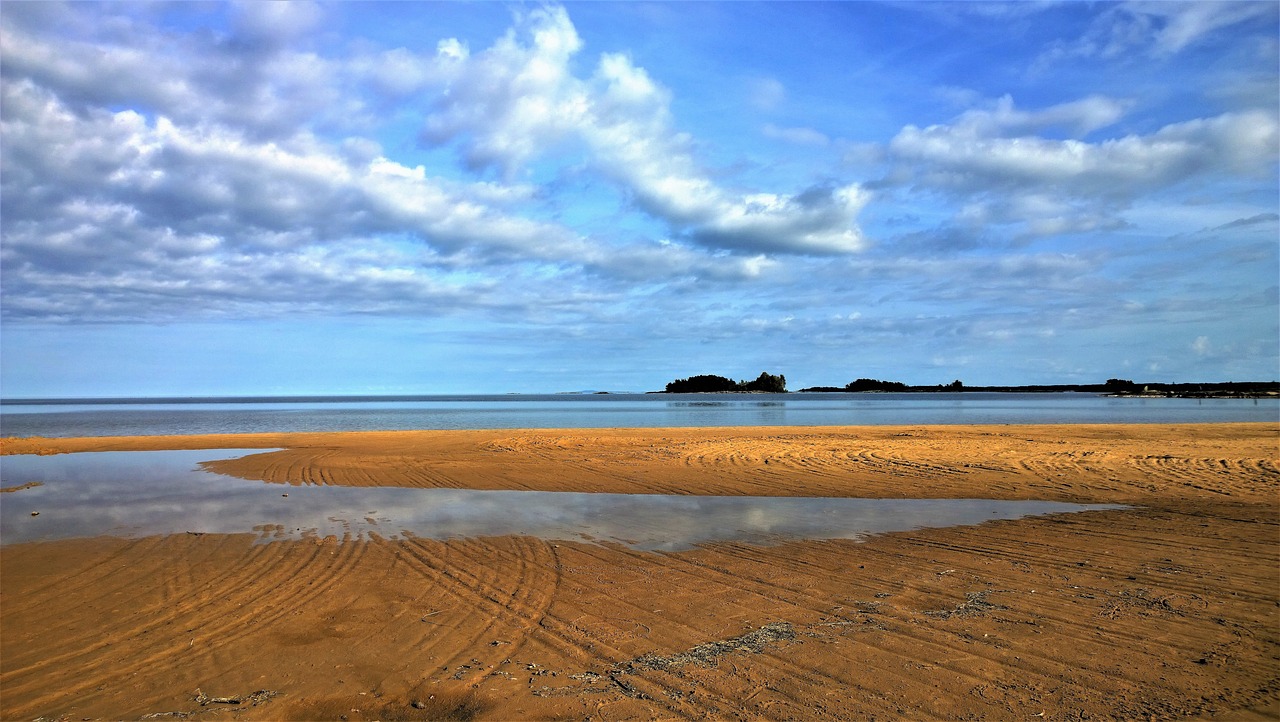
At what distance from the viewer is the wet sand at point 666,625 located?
16.5 feet

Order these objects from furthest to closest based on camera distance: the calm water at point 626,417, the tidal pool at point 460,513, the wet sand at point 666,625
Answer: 1. the calm water at point 626,417
2. the tidal pool at point 460,513
3. the wet sand at point 666,625

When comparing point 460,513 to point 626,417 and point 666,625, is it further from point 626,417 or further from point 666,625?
point 626,417

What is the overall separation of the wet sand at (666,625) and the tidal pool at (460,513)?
822 millimetres

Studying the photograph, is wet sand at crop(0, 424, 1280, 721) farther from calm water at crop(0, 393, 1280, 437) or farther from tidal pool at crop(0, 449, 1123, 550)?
calm water at crop(0, 393, 1280, 437)

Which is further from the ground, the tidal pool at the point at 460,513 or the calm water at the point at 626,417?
the calm water at the point at 626,417

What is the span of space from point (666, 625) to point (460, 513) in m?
7.45

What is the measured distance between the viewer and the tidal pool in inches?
436

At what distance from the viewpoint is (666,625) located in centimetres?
649

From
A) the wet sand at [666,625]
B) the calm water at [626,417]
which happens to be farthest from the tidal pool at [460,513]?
the calm water at [626,417]

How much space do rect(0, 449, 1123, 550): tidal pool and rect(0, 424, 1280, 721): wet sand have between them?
822mm

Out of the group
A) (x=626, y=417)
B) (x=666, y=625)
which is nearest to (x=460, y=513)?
(x=666, y=625)

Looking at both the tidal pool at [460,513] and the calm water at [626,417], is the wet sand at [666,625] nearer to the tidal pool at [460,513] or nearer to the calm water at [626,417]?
the tidal pool at [460,513]

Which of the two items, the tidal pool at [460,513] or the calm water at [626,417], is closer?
the tidal pool at [460,513]

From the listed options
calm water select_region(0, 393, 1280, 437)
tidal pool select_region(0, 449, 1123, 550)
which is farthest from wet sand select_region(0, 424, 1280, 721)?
calm water select_region(0, 393, 1280, 437)
